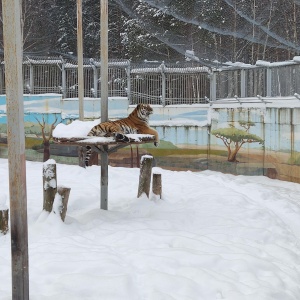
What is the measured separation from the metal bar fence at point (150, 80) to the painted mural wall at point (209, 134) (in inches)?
25.4

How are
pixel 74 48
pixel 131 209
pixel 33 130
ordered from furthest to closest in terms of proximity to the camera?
pixel 74 48 → pixel 33 130 → pixel 131 209

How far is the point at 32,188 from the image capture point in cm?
892

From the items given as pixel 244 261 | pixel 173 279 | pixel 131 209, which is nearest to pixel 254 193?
pixel 131 209

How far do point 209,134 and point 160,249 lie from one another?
1097cm

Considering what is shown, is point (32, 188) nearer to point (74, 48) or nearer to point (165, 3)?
point (165, 3)

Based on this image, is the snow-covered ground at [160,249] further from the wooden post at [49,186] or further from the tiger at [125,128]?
the tiger at [125,128]

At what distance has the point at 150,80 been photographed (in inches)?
708

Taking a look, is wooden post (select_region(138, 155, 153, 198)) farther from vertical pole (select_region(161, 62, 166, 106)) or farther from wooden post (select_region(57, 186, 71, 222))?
vertical pole (select_region(161, 62, 166, 106))

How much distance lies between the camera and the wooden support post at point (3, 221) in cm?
574

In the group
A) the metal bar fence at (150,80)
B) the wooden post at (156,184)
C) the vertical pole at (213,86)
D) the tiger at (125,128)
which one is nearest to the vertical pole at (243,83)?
the metal bar fence at (150,80)

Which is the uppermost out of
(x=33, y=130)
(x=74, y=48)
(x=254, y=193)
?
(x=74, y=48)

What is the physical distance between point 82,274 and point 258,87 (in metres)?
11.6

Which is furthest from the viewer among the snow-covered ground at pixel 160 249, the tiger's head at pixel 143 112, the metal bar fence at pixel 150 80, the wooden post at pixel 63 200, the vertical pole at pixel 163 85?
the vertical pole at pixel 163 85

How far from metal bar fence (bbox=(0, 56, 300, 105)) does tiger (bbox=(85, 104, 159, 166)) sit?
801 cm
